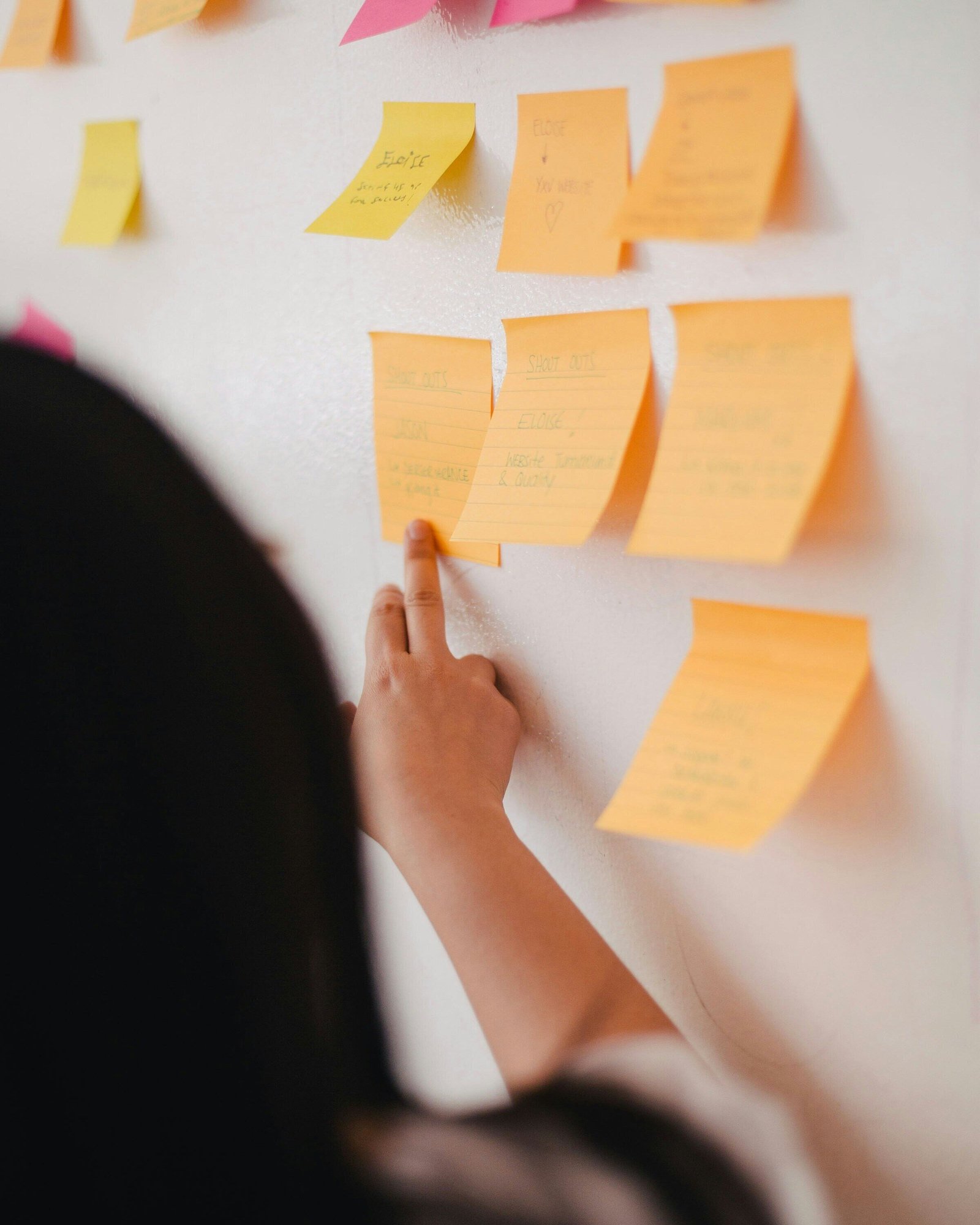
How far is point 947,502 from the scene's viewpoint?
45cm

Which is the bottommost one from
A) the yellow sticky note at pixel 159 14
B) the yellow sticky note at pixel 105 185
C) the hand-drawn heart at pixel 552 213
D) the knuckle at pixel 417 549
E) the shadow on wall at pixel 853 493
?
the knuckle at pixel 417 549

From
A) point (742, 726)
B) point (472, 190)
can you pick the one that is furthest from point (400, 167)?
point (742, 726)

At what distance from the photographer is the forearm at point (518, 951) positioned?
1.67ft

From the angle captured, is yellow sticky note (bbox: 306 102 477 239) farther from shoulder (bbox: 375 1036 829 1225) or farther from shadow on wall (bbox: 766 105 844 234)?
shoulder (bbox: 375 1036 829 1225)

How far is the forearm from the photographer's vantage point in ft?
1.67

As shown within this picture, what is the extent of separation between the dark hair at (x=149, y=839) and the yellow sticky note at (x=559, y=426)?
6.1 inches

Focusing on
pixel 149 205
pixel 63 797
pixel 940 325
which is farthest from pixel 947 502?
pixel 149 205

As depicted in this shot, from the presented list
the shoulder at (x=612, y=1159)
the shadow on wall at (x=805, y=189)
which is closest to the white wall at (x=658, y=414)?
the shadow on wall at (x=805, y=189)

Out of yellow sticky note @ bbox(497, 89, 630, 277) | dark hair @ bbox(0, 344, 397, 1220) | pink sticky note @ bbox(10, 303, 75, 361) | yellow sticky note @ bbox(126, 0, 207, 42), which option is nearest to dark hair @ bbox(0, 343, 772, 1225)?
dark hair @ bbox(0, 344, 397, 1220)

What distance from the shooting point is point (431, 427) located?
0.66 m

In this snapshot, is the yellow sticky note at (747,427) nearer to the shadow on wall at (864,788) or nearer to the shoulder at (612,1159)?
the shadow on wall at (864,788)

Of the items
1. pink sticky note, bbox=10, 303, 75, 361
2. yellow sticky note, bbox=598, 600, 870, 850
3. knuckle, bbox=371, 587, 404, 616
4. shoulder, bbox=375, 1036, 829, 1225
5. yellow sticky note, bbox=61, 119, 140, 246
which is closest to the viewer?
shoulder, bbox=375, 1036, 829, 1225

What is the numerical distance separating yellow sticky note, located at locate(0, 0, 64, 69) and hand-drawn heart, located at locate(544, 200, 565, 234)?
0.53 m

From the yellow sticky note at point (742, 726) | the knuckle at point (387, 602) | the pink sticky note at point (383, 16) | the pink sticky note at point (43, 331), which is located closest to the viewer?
the yellow sticky note at point (742, 726)
